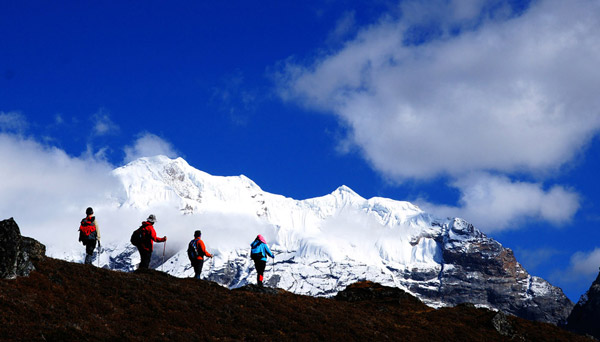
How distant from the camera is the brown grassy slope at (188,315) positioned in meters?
22.0

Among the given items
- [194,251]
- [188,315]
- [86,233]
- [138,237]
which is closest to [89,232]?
[86,233]

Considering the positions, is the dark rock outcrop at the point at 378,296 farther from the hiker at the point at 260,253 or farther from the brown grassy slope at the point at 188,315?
the hiker at the point at 260,253

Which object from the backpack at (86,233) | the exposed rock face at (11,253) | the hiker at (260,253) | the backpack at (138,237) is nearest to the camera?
the exposed rock face at (11,253)

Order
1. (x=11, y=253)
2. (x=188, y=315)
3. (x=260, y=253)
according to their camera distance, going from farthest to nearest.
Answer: (x=260, y=253), (x=188, y=315), (x=11, y=253)

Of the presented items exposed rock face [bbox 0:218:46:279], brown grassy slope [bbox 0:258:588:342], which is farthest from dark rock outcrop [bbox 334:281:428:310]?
exposed rock face [bbox 0:218:46:279]

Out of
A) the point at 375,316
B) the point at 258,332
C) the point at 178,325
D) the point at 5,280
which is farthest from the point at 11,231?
the point at 375,316

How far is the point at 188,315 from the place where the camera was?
84.3 ft

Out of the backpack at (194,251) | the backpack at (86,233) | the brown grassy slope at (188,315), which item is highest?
the backpack at (194,251)

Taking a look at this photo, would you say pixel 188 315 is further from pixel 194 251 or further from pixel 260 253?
pixel 260 253

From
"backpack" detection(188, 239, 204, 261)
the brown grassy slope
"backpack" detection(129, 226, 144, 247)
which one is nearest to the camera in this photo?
the brown grassy slope

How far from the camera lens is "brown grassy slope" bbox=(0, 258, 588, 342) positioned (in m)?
22.0

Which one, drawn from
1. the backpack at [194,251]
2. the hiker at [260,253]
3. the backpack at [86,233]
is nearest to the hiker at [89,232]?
the backpack at [86,233]

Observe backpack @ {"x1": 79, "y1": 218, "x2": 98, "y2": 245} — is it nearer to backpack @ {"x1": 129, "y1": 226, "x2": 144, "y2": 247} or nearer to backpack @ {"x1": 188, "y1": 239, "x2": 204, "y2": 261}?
backpack @ {"x1": 129, "y1": 226, "x2": 144, "y2": 247}

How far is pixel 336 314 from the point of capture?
3119 centimetres
